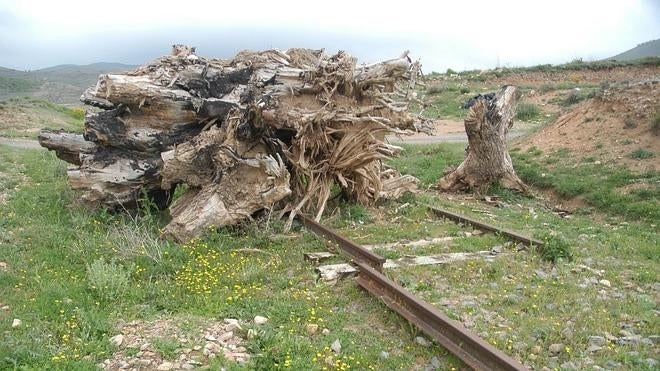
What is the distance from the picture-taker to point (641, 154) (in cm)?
1336

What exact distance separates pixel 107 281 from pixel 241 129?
11.7 feet

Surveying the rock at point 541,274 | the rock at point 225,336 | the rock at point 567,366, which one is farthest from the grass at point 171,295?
the rock at point 541,274

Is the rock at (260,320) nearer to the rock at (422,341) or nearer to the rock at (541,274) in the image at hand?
the rock at (422,341)

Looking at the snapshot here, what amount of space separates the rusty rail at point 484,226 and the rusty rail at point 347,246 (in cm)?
231

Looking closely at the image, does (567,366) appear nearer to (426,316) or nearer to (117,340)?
(426,316)

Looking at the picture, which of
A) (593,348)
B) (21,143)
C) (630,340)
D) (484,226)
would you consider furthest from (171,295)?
(21,143)

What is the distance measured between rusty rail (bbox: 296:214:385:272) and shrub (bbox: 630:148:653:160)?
800cm

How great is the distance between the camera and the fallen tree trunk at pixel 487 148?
1313 centimetres

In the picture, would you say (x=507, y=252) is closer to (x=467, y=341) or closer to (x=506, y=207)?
(x=467, y=341)

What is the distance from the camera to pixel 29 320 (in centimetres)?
571

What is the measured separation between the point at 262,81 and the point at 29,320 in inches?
203

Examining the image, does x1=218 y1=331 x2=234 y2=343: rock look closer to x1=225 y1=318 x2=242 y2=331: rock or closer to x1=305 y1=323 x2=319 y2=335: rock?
x1=225 y1=318 x2=242 y2=331: rock

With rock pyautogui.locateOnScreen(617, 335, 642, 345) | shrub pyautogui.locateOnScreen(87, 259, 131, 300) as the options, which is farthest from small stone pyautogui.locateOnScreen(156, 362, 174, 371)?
rock pyautogui.locateOnScreen(617, 335, 642, 345)

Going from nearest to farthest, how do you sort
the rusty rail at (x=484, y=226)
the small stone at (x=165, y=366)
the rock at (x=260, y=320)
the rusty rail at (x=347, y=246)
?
Result: 1. the small stone at (x=165, y=366)
2. the rock at (x=260, y=320)
3. the rusty rail at (x=347, y=246)
4. the rusty rail at (x=484, y=226)
